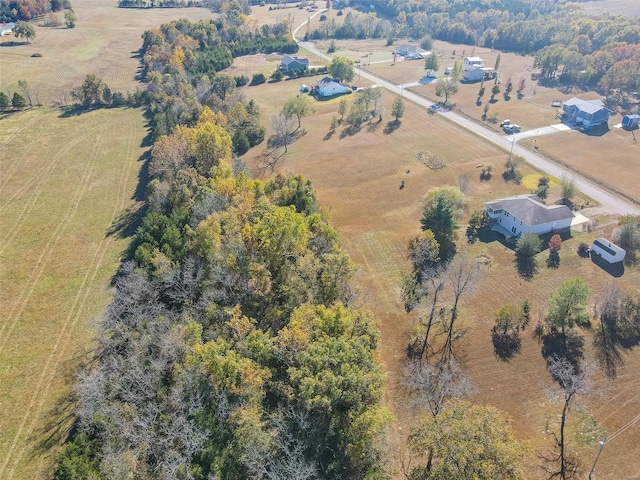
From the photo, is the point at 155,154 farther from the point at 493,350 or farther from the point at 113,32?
the point at 113,32

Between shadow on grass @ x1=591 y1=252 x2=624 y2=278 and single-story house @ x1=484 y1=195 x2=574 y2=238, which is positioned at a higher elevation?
single-story house @ x1=484 y1=195 x2=574 y2=238

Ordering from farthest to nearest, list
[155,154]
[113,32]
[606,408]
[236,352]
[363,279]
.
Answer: [113,32]
[155,154]
[363,279]
[606,408]
[236,352]

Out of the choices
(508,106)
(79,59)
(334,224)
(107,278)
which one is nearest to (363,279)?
(334,224)

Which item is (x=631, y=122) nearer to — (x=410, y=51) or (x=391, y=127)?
(x=391, y=127)

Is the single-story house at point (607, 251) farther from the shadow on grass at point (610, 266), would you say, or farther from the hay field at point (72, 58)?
the hay field at point (72, 58)

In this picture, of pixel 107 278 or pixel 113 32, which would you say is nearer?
pixel 107 278

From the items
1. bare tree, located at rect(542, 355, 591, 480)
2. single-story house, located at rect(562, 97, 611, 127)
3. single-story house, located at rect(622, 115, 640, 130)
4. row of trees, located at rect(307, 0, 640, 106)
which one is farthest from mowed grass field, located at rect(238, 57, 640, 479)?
row of trees, located at rect(307, 0, 640, 106)

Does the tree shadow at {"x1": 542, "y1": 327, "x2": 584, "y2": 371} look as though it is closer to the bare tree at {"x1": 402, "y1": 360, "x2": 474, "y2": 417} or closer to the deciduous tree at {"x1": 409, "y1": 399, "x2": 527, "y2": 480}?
the bare tree at {"x1": 402, "y1": 360, "x2": 474, "y2": 417}
